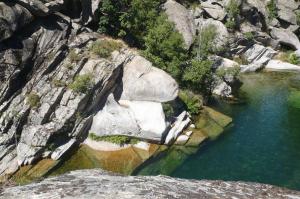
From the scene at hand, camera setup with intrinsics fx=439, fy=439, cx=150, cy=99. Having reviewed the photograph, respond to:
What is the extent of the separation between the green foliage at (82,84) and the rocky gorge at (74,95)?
0.10 metres

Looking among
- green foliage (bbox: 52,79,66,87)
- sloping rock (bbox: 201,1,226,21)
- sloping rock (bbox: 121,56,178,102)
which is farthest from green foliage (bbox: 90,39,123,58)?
sloping rock (bbox: 201,1,226,21)

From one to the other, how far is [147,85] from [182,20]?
19217 mm

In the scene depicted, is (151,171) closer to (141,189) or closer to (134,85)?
(134,85)

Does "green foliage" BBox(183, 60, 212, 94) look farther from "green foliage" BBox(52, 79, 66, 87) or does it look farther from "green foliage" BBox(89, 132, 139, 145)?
"green foliage" BBox(52, 79, 66, 87)

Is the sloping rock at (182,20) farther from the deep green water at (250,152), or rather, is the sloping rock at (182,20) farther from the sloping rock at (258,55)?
the sloping rock at (258,55)

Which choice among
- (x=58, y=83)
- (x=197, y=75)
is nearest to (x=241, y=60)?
(x=197, y=75)

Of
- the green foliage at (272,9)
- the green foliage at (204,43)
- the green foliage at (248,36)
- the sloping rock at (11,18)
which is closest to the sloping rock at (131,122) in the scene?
the sloping rock at (11,18)

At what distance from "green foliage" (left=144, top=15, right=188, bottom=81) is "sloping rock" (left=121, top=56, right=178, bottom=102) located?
4.50 meters

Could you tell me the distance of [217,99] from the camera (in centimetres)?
6144

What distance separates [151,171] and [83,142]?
8.19 metres

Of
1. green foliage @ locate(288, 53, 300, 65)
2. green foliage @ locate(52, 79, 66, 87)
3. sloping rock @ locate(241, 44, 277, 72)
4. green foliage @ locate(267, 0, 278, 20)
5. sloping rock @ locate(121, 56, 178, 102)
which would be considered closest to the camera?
green foliage @ locate(52, 79, 66, 87)

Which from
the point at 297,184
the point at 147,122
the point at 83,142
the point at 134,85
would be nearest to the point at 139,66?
the point at 134,85

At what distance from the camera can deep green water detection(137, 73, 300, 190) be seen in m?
42.9

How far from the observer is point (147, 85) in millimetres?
48844
